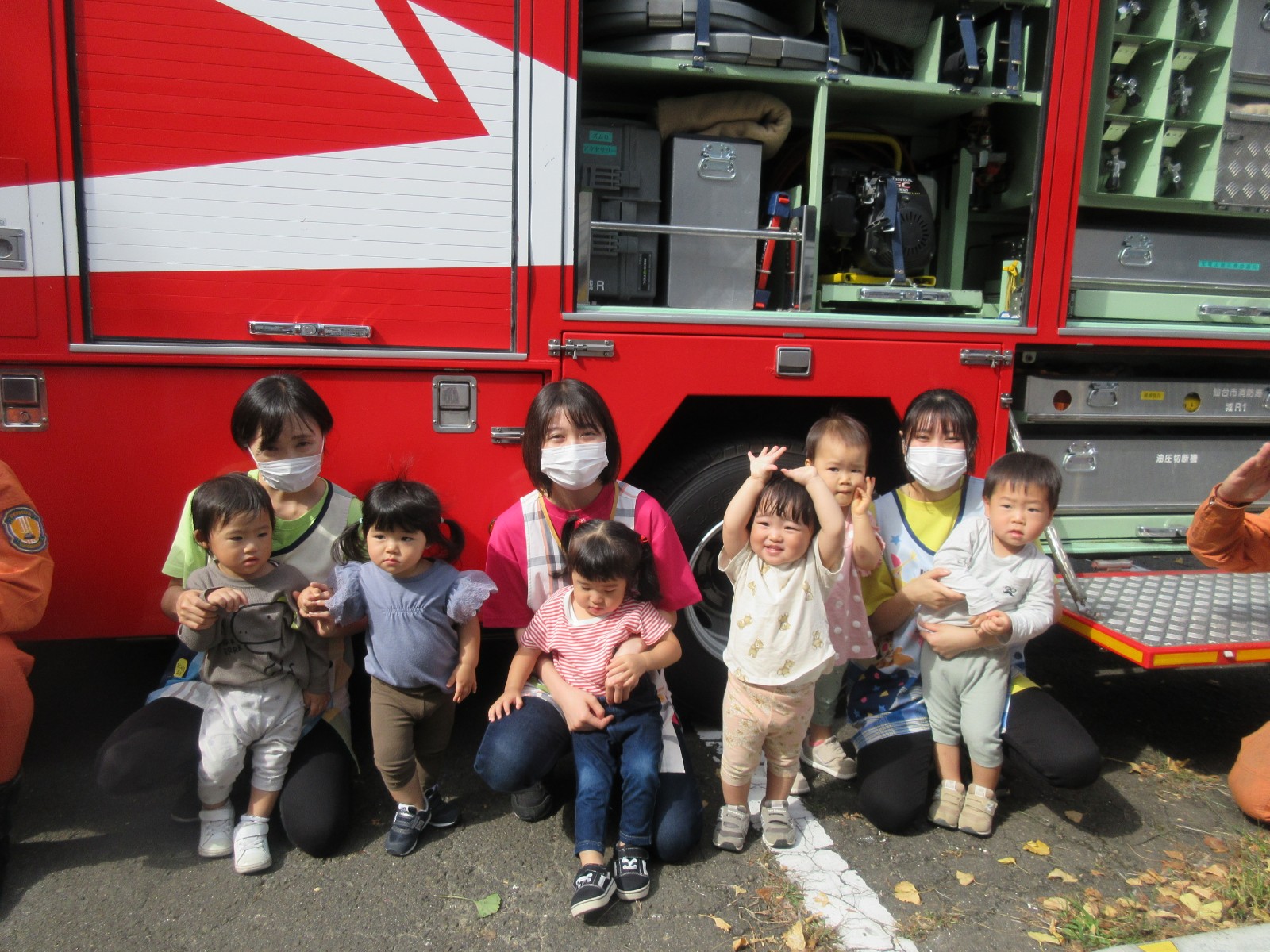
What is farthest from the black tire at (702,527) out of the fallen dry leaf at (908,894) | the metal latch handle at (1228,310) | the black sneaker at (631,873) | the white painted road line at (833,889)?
the metal latch handle at (1228,310)

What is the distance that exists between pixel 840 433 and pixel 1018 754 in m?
1.09

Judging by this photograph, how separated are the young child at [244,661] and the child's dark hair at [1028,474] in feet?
6.58

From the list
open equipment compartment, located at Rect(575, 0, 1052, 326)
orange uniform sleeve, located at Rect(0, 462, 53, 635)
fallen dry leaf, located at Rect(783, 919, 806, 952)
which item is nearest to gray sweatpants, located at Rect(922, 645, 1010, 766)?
fallen dry leaf, located at Rect(783, 919, 806, 952)

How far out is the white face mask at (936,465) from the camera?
2684 mm

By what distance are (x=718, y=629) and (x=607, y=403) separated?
1006 mm

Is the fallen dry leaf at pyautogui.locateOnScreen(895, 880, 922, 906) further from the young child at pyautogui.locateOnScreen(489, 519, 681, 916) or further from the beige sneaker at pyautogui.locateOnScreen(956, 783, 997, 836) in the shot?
the young child at pyautogui.locateOnScreen(489, 519, 681, 916)

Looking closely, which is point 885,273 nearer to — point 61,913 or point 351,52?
point 351,52

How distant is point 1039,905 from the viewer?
A: 7.52ft

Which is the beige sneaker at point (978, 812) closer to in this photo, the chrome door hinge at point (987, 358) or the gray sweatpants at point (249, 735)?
the chrome door hinge at point (987, 358)

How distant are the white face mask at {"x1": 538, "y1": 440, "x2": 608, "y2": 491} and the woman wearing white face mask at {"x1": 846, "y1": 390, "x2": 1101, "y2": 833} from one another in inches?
37.2

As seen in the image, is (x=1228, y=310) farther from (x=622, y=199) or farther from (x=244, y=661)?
(x=244, y=661)

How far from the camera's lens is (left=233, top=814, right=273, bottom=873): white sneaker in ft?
7.65

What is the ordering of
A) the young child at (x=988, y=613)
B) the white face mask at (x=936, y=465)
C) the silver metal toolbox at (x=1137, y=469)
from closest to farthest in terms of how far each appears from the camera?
1. the young child at (x=988, y=613)
2. the white face mask at (x=936, y=465)
3. the silver metal toolbox at (x=1137, y=469)

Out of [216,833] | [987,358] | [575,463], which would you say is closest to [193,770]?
[216,833]
